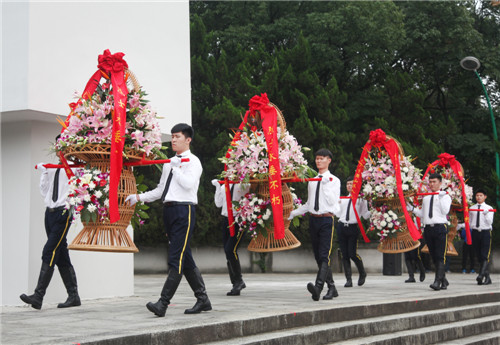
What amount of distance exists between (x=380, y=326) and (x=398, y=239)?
4.04m

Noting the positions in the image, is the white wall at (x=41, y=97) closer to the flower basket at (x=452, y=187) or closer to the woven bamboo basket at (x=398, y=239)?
the woven bamboo basket at (x=398, y=239)

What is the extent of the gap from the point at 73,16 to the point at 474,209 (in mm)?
9037

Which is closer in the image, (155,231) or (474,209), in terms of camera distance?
(474,209)

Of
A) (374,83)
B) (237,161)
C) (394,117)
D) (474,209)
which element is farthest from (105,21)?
(374,83)

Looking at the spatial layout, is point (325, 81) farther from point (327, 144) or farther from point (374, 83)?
point (327, 144)

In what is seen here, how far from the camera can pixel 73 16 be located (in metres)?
9.88

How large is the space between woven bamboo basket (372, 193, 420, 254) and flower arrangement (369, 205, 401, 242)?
83mm

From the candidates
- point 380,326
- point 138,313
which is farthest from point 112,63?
point 380,326

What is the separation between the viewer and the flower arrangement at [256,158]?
9227 mm

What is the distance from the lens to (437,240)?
11953 mm

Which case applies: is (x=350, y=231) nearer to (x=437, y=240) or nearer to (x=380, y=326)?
(x=437, y=240)

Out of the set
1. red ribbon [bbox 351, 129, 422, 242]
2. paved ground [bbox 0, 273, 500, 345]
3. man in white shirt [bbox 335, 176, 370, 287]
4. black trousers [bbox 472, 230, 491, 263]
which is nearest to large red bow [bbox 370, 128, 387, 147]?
red ribbon [bbox 351, 129, 422, 242]

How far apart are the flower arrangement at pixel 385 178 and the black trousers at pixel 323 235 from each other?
277 centimetres

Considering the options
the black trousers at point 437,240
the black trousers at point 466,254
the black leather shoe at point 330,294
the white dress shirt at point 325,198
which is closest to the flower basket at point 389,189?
the black trousers at point 437,240
